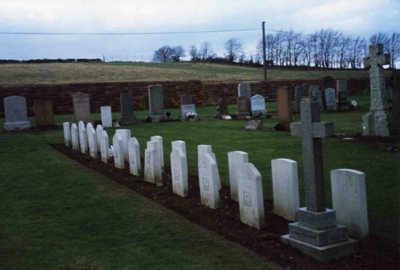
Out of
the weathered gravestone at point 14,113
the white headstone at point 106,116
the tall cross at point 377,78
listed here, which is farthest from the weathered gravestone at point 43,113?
the tall cross at point 377,78

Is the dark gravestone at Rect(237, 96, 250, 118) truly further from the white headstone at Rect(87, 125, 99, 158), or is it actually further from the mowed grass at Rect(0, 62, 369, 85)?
the mowed grass at Rect(0, 62, 369, 85)

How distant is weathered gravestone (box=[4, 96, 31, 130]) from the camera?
776 inches

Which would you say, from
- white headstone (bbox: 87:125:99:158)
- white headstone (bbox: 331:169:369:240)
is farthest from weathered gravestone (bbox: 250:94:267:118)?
white headstone (bbox: 331:169:369:240)

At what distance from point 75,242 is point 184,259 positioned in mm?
1459

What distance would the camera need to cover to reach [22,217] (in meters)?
6.23

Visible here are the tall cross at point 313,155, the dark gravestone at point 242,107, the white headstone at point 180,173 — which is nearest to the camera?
the tall cross at point 313,155

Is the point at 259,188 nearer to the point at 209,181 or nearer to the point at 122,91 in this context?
the point at 209,181

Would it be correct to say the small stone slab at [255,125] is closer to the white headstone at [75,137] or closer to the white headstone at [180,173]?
the white headstone at [75,137]

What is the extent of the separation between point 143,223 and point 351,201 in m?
2.66

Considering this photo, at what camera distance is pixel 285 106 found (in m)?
18.3

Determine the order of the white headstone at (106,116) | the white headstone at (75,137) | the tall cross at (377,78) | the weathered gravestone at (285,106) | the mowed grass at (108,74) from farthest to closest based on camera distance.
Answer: the mowed grass at (108,74)
the white headstone at (106,116)
the weathered gravestone at (285,106)
the white headstone at (75,137)
the tall cross at (377,78)

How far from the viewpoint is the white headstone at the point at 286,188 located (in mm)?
5504

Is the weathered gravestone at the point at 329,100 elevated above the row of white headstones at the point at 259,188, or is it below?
above

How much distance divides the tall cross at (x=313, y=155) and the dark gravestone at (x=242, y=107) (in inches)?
737
